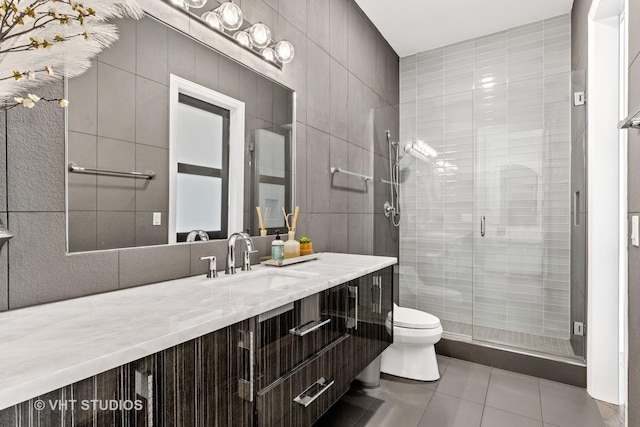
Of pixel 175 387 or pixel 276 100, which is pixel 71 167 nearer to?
pixel 175 387

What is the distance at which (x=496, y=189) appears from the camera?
112 inches

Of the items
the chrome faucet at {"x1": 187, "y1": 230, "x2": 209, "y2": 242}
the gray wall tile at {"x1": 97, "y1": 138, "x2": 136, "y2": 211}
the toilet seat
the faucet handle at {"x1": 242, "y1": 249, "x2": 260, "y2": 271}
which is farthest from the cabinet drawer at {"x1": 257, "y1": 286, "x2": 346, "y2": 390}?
the toilet seat

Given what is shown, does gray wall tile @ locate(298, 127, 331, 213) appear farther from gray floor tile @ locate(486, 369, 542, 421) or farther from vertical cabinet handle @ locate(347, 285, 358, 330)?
gray floor tile @ locate(486, 369, 542, 421)

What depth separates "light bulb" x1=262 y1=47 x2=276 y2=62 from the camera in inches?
74.6

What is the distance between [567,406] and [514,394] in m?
0.27

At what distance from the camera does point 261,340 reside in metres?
Answer: 1.06

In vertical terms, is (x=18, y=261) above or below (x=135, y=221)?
below

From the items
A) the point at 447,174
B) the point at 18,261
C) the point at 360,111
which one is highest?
the point at 360,111

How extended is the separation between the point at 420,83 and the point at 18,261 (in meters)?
3.60

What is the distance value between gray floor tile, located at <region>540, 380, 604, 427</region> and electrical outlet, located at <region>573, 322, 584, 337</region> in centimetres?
36

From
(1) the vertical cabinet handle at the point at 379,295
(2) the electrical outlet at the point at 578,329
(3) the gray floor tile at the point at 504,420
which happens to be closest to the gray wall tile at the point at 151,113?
(1) the vertical cabinet handle at the point at 379,295

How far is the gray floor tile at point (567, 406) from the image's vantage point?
6.15 feet

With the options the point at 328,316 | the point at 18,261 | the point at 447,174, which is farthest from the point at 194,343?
the point at 447,174

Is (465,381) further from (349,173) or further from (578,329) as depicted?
(349,173)
